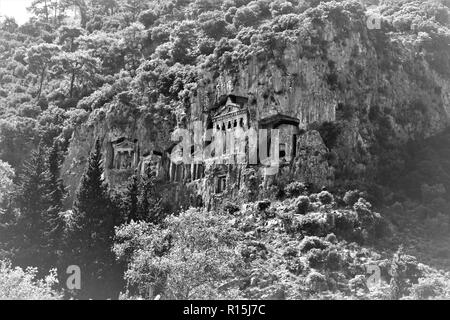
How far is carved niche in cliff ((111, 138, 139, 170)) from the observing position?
81.9 metres

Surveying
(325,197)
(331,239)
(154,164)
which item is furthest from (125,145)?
(331,239)

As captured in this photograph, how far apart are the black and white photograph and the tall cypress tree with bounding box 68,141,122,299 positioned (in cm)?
13

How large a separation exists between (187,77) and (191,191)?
15.4m

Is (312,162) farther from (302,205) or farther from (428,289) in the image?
(428,289)

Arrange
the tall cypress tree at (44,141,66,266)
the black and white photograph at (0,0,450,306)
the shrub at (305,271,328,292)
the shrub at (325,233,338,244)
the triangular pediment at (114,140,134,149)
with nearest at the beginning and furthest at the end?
1. the black and white photograph at (0,0,450,306)
2. the shrub at (305,271,328,292)
3. the tall cypress tree at (44,141,66,266)
4. the shrub at (325,233,338,244)
5. the triangular pediment at (114,140,134,149)

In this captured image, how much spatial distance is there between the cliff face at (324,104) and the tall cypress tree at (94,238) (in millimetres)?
13755

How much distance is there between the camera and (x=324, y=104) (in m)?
76.9

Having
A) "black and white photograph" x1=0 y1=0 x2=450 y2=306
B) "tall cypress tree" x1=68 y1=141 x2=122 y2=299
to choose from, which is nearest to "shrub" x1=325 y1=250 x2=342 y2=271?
"black and white photograph" x1=0 y1=0 x2=450 y2=306

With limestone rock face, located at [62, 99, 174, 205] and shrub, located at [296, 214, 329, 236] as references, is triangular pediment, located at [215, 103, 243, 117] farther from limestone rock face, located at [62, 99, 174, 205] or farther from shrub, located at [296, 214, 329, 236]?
shrub, located at [296, 214, 329, 236]

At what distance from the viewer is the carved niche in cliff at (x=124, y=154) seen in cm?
8194

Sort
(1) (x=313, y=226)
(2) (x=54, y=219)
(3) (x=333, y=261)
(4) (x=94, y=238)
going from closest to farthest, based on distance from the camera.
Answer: (4) (x=94, y=238), (3) (x=333, y=261), (2) (x=54, y=219), (1) (x=313, y=226)

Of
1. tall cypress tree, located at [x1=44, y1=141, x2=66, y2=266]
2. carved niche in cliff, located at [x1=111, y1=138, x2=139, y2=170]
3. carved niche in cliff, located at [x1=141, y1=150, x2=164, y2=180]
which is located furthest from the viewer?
carved niche in cliff, located at [x1=111, y1=138, x2=139, y2=170]

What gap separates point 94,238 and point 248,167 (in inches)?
763

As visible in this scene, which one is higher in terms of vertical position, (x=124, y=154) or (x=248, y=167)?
(x=124, y=154)
